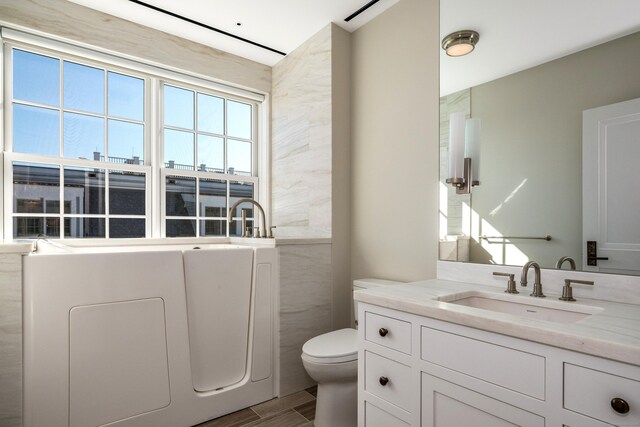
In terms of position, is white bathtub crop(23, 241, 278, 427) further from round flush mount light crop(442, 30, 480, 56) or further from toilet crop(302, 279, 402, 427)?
round flush mount light crop(442, 30, 480, 56)

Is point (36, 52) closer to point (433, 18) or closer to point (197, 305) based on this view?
point (197, 305)

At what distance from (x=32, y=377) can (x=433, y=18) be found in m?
2.78

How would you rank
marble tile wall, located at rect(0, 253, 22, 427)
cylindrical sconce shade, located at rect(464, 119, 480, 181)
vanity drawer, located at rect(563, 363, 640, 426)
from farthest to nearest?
1. cylindrical sconce shade, located at rect(464, 119, 480, 181)
2. marble tile wall, located at rect(0, 253, 22, 427)
3. vanity drawer, located at rect(563, 363, 640, 426)

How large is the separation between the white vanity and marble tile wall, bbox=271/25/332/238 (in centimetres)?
126

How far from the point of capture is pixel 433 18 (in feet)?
A: 6.81

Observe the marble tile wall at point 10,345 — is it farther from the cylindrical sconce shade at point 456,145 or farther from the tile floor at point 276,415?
the cylindrical sconce shade at point 456,145

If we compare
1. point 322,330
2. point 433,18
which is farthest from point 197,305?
point 433,18

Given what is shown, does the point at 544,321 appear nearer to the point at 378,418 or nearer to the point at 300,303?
the point at 378,418

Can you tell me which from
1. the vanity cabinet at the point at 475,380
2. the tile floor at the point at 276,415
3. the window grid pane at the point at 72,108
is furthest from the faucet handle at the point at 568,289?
the window grid pane at the point at 72,108

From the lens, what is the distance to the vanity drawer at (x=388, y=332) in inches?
52.3

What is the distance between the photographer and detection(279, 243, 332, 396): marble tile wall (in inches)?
90.2

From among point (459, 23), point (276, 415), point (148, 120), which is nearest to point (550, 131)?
point (459, 23)

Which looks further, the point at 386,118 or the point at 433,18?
the point at 386,118

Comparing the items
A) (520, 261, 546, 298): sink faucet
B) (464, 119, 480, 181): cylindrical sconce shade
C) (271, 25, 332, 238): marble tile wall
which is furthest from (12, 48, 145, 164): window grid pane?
(520, 261, 546, 298): sink faucet
